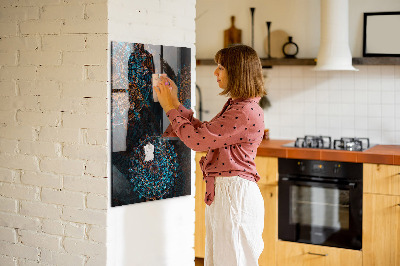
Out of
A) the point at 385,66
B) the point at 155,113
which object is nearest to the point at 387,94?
the point at 385,66

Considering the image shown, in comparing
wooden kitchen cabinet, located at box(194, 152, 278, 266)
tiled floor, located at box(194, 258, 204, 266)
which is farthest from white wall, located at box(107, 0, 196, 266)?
tiled floor, located at box(194, 258, 204, 266)

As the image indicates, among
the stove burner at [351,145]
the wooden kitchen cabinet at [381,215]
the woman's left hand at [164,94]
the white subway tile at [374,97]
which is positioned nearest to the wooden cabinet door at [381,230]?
the wooden kitchen cabinet at [381,215]

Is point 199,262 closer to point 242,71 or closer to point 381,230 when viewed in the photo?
point 381,230

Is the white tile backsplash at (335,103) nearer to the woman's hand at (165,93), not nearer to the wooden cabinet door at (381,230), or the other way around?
the wooden cabinet door at (381,230)

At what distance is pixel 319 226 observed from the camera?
401 cm

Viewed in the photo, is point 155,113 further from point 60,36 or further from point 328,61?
point 328,61

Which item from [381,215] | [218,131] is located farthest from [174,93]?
[381,215]

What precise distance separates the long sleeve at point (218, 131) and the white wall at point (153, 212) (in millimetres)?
530

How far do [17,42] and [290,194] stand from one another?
2.13m

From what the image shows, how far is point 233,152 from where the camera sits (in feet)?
8.59

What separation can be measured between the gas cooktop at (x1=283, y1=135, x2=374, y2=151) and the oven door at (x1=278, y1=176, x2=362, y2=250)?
0.88 feet

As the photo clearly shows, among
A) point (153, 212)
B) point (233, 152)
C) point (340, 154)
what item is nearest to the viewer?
point (233, 152)

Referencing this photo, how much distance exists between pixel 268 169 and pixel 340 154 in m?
0.53

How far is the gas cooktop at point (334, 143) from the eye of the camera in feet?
13.2
